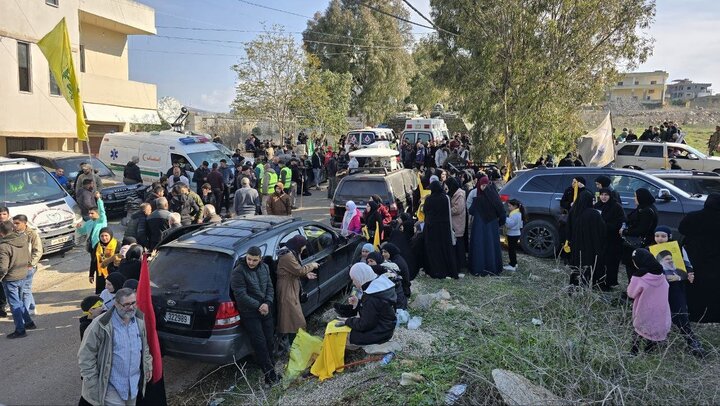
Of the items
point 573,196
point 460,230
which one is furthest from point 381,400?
point 573,196

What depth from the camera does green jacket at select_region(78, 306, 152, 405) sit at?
3.95 meters

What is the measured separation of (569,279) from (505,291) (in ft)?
4.20

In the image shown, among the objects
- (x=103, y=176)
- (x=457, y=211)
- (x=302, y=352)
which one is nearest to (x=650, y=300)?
(x=457, y=211)

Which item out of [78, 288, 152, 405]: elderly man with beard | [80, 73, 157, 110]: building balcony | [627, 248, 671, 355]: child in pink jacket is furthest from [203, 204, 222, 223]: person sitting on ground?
[80, 73, 157, 110]: building balcony

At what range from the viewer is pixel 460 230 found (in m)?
8.65

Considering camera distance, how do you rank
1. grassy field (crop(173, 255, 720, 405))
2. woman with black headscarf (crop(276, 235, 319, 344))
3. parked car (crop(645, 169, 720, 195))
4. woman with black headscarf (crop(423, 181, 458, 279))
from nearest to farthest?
grassy field (crop(173, 255, 720, 405)) → woman with black headscarf (crop(276, 235, 319, 344)) → woman with black headscarf (crop(423, 181, 458, 279)) → parked car (crop(645, 169, 720, 195))

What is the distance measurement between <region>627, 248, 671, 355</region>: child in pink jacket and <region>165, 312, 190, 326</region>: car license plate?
495cm

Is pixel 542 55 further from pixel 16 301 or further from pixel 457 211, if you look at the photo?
pixel 16 301

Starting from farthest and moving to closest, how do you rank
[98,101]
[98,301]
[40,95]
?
[98,101] < [40,95] < [98,301]

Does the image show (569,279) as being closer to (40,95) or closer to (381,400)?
(381,400)

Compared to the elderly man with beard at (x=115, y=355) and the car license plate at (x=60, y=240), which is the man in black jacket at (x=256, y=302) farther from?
the car license plate at (x=60, y=240)

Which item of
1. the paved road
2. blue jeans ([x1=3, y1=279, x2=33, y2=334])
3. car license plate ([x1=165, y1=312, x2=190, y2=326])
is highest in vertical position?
car license plate ([x1=165, y1=312, x2=190, y2=326])

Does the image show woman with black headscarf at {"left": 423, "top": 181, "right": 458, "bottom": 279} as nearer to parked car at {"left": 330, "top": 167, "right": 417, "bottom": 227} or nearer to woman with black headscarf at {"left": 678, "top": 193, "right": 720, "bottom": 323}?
parked car at {"left": 330, "top": 167, "right": 417, "bottom": 227}

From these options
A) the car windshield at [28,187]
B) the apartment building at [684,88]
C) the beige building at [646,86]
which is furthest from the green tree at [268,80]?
the apartment building at [684,88]
